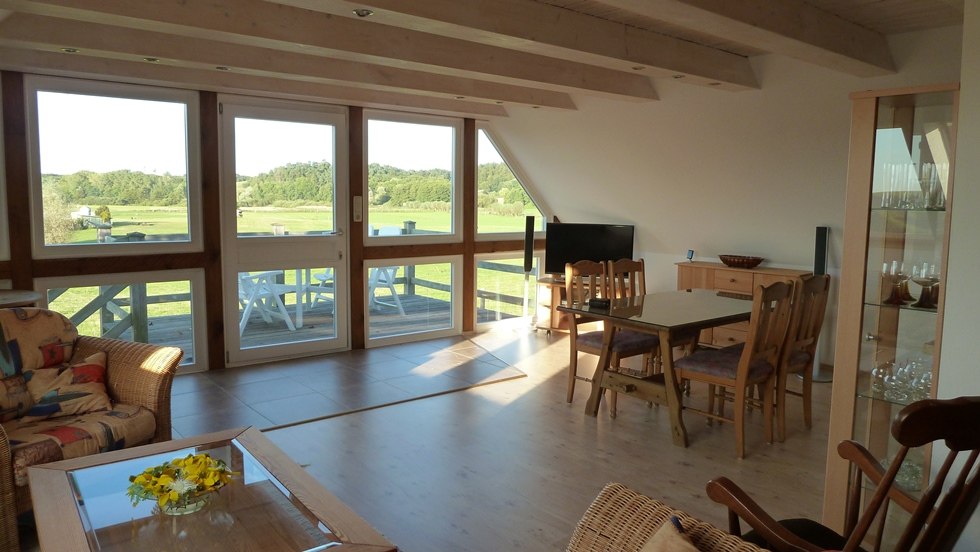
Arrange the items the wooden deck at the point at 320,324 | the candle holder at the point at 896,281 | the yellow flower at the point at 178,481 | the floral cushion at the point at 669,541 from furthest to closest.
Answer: the wooden deck at the point at 320,324, the candle holder at the point at 896,281, the yellow flower at the point at 178,481, the floral cushion at the point at 669,541

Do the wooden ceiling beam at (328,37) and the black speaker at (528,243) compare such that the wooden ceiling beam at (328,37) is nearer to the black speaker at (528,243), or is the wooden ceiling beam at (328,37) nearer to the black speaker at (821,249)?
the black speaker at (821,249)

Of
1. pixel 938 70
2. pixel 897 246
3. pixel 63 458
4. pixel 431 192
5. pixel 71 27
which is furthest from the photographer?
pixel 431 192

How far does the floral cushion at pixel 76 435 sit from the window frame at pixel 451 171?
3.45 metres

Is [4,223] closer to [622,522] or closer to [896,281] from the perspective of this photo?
[622,522]

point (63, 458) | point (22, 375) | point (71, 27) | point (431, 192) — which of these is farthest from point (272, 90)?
point (63, 458)

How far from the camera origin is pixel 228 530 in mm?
2303

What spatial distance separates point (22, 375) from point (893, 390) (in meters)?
3.88

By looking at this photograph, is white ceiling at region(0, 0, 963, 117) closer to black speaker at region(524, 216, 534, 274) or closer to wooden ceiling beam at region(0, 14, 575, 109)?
wooden ceiling beam at region(0, 14, 575, 109)

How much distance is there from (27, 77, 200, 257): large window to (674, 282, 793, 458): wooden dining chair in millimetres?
4023

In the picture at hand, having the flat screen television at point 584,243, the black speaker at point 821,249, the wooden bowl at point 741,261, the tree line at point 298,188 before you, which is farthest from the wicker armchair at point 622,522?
the flat screen television at point 584,243

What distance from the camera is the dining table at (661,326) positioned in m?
4.09

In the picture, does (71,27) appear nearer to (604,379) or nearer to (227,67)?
(227,67)

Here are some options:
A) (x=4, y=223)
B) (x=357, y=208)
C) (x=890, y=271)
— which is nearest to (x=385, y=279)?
(x=357, y=208)

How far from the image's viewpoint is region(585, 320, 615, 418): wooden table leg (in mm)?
4484
